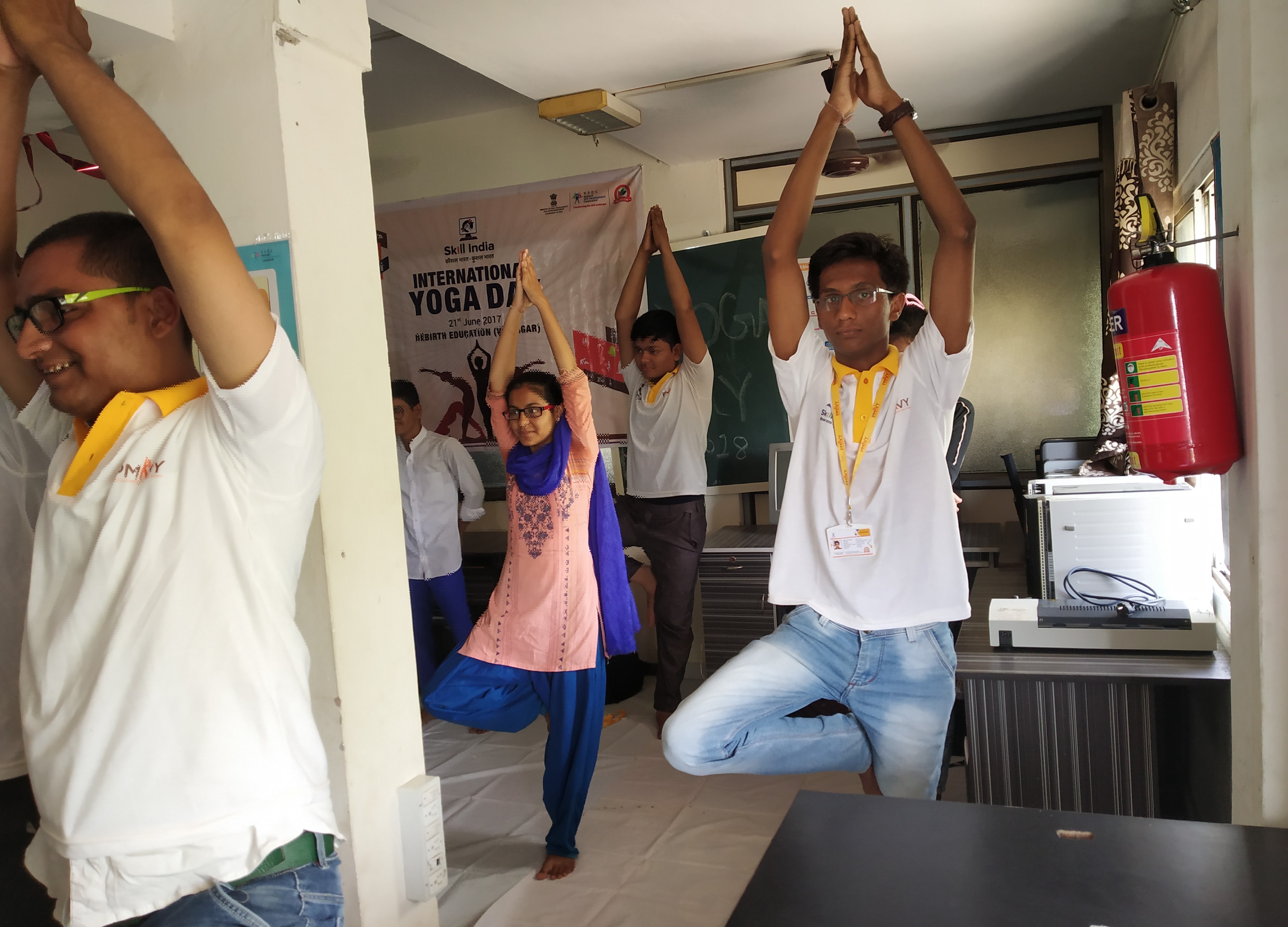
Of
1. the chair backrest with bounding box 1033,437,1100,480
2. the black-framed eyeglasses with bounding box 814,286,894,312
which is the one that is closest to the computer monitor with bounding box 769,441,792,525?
the chair backrest with bounding box 1033,437,1100,480

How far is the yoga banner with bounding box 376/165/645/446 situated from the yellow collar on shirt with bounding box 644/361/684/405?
414mm

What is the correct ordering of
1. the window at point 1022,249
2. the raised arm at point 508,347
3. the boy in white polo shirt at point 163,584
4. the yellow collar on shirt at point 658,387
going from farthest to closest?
1. the window at point 1022,249
2. the yellow collar on shirt at point 658,387
3. the raised arm at point 508,347
4. the boy in white polo shirt at point 163,584

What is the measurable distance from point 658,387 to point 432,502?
1.15 meters

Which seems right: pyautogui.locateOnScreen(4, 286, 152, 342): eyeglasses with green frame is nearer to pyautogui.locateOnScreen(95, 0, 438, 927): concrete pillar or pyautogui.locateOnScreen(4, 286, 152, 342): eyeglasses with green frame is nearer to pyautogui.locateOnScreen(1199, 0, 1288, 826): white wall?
pyautogui.locateOnScreen(95, 0, 438, 927): concrete pillar

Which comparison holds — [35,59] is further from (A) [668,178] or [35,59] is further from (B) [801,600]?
(A) [668,178]

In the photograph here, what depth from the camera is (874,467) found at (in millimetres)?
2062

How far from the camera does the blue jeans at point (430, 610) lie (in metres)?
4.21

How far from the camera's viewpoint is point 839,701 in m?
2.01

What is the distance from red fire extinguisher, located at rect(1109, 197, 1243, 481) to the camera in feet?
5.24

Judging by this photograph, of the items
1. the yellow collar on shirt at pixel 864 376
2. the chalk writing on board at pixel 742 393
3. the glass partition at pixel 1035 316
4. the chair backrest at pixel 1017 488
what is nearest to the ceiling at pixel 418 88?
the chalk writing on board at pixel 742 393

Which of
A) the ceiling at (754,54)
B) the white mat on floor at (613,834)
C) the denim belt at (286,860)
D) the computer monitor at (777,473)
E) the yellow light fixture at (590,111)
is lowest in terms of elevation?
the white mat on floor at (613,834)

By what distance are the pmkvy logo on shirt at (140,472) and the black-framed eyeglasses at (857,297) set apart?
1.49 metres

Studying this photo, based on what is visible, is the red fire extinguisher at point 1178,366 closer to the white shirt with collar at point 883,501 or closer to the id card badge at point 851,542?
the white shirt with collar at point 883,501

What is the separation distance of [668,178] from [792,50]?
63.1 inches
